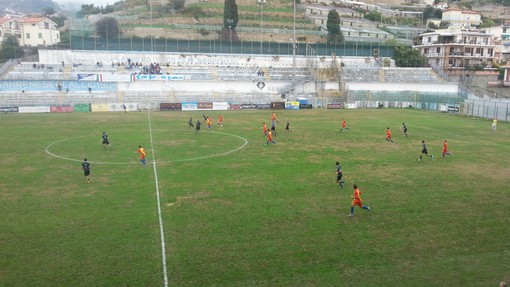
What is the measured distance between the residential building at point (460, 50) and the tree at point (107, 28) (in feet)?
207

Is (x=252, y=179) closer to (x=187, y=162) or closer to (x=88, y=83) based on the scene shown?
(x=187, y=162)

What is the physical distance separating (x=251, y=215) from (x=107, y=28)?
230 ft

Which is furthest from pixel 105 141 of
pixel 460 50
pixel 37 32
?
pixel 37 32

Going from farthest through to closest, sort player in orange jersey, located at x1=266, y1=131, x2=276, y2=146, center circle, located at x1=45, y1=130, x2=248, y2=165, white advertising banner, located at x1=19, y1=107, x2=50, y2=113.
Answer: white advertising banner, located at x1=19, y1=107, x2=50, y2=113 → player in orange jersey, located at x1=266, y1=131, x2=276, y2=146 → center circle, located at x1=45, y1=130, x2=248, y2=165

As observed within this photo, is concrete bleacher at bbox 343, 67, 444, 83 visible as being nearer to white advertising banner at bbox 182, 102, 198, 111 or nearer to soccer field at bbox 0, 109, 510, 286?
white advertising banner at bbox 182, 102, 198, 111

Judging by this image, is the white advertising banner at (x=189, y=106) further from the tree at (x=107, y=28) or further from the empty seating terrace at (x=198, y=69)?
the tree at (x=107, y=28)

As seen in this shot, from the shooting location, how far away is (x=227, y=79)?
68.6 meters

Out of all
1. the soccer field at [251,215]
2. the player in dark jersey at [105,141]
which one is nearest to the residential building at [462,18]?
the soccer field at [251,215]

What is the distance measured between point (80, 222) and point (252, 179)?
28.8 feet

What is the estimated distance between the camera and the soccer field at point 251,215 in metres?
11.6

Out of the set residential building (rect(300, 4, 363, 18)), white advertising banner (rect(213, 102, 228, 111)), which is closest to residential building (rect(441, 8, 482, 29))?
residential building (rect(300, 4, 363, 18))

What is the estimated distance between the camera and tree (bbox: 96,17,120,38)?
7481 centimetres

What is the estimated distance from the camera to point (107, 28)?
75.6 m

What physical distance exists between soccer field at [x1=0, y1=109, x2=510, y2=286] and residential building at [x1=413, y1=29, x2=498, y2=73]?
60402 millimetres
